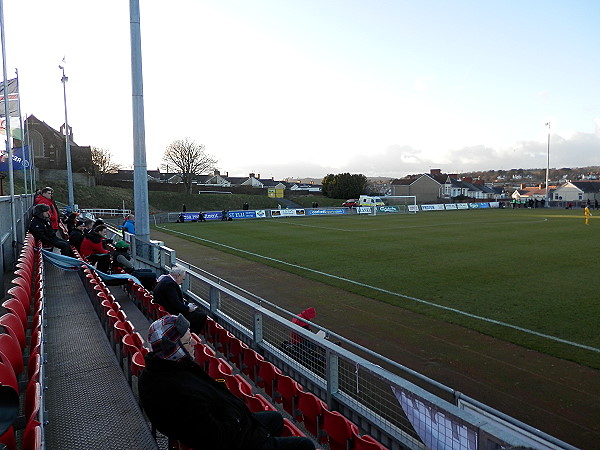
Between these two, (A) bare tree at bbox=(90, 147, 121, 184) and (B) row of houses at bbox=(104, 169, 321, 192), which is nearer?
(A) bare tree at bbox=(90, 147, 121, 184)

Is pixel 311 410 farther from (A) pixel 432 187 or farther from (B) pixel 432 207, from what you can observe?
(A) pixel 432 187

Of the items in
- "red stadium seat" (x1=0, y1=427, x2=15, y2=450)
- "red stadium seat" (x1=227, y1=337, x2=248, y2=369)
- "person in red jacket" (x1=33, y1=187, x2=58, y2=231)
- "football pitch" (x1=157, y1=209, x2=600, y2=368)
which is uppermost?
"person in red jacket" (x1=33, y1=187, x2=58, y2=231)

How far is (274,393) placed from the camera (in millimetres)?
5031

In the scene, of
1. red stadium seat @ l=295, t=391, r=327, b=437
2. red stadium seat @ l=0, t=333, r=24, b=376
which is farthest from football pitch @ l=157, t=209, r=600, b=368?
red stadium seat @ l=0, t=333, r=24, b=376

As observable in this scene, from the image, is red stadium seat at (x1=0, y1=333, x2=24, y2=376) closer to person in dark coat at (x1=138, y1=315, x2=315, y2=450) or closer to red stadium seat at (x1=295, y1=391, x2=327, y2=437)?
person in dark coat at (x1=138, y1=315, x2=315, y2=450)

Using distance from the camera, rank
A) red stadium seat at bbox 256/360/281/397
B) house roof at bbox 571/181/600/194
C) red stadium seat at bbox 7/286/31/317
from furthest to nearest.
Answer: house roof at bbox 571/181/600/194 → red stadium seat at bbox 7/286/31/317 → red stadium seat at bbox 256/360/281/397

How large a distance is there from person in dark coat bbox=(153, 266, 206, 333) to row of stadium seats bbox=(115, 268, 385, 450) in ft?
1.03

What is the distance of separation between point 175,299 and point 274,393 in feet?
6.71

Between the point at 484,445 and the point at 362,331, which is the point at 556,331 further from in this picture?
the point at 484,445

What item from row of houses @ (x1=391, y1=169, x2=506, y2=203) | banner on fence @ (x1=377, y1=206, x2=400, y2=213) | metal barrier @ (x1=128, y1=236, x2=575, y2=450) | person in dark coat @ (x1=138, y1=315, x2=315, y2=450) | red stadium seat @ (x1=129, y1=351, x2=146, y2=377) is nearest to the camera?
person in dark coat @ (x1=138, y1=315, x2=315, y2=450)

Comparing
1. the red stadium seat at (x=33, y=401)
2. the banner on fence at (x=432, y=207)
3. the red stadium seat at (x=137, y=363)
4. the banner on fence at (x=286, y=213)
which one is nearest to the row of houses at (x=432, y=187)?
the banner on fence at (x=432, y=207)

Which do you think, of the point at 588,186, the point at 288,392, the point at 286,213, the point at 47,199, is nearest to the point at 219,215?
the point at 286,213

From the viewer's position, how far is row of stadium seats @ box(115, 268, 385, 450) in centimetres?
368

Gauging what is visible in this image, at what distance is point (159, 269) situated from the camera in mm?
10930
